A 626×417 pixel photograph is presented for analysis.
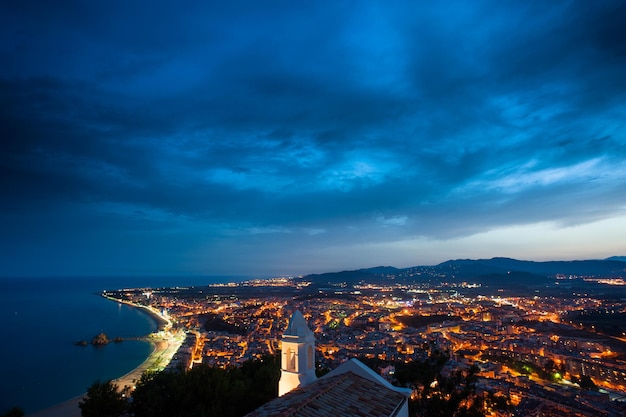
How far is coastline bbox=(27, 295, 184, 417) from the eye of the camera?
60.2ft

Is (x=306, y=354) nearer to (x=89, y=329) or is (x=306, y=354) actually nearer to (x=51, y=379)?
(x=51, y=379)

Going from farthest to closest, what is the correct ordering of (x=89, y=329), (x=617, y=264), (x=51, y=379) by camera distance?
(x=617, y=264), (x=89, y=329), (x=51, y=379)

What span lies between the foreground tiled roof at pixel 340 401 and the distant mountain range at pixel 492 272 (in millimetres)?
103402

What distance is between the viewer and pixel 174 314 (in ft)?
188

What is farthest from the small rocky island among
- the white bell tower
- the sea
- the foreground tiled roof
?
the foreground tiled roof

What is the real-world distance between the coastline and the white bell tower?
6945 millimetres

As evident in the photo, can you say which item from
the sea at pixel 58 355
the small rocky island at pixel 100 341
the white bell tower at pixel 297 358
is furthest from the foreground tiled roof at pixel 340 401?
the small rocky island at pixel 100 341

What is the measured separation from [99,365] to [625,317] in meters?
50.8

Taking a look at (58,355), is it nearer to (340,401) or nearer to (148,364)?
(148,364)

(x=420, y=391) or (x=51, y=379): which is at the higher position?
(x=420, y=391)

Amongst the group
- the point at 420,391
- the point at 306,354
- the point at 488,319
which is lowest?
the point at 488,319

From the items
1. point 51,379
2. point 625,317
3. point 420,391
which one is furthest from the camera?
point 625,317

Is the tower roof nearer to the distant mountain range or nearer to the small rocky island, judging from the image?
the small rocky island

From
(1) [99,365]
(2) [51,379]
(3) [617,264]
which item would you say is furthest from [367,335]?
(3) [617,264]
